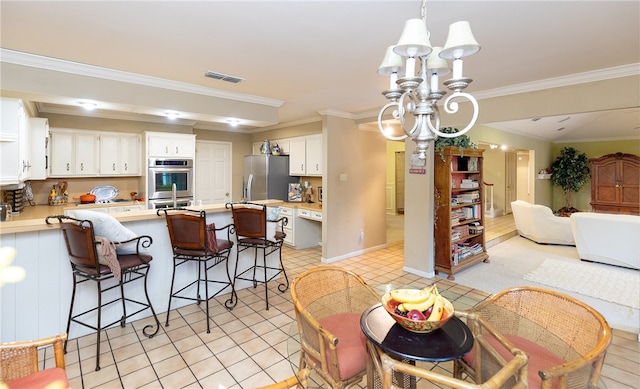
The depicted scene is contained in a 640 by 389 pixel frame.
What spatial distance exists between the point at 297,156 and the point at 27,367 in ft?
15.3

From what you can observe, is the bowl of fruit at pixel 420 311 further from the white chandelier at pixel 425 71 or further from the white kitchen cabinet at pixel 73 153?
the white kitchen cabinet at pixel 73 153

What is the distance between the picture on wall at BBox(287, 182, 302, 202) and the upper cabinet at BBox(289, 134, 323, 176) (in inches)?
10.8

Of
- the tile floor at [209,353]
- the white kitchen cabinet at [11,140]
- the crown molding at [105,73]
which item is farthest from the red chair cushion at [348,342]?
the white kitchen cabinet at [11,140]

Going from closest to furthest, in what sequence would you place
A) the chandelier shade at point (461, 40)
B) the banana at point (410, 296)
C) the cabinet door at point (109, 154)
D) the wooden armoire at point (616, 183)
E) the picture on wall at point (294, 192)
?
1. the chandelier shade at point (461, 40)
2. the banana at point (410, 296)
3. the cabinet door at point (109, 154)
4. the picture on wall at point (294, 192)
5. the wooden armoire at point (616, 183)

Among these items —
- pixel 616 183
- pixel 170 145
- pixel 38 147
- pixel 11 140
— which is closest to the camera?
pixel 11 140

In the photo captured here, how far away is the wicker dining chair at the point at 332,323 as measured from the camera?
4.82 feet

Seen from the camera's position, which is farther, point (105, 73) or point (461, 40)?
point (105, 73)

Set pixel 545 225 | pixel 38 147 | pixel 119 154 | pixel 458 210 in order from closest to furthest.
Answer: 1. pixel 38 147
2. pixel 458 210
3. pixel 119 154
4. pixel 545 225

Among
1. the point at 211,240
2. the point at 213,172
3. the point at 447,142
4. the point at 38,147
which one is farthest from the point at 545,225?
the point at 38,147

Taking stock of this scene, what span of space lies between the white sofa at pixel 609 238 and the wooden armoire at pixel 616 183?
4.51 metres

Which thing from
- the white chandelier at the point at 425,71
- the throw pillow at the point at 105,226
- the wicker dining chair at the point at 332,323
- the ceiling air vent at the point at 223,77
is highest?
the ceiling air vent at the point at 223,77

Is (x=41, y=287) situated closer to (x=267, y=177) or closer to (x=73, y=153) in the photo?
(x=73, y=153)

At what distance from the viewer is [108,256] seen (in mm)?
2305

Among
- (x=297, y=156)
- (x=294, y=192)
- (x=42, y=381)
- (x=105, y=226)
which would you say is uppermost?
(x=297, y=156)
